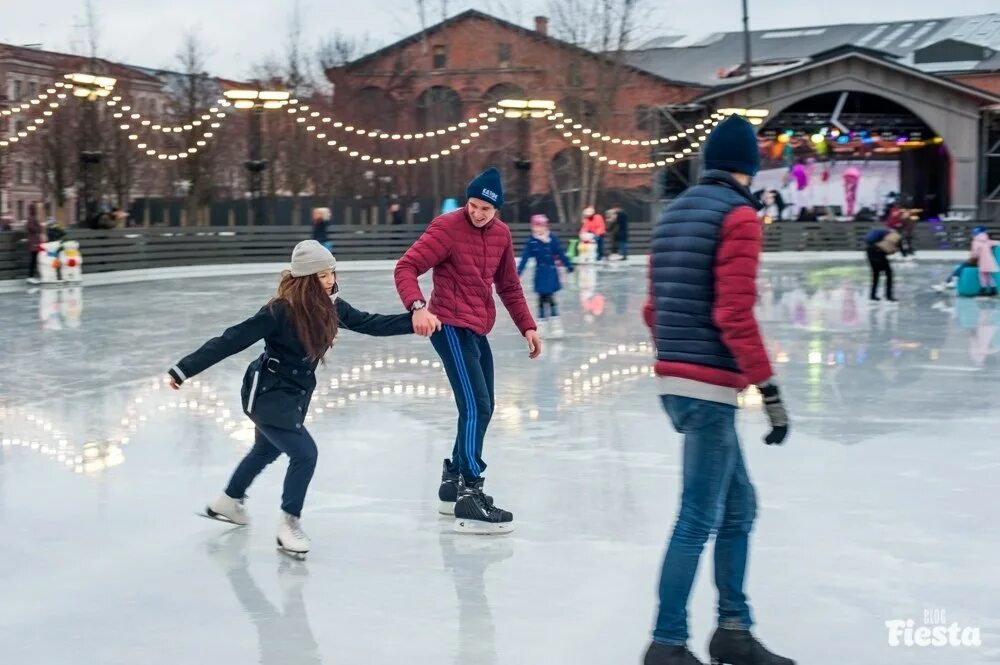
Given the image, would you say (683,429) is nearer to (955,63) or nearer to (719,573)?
(719,573)

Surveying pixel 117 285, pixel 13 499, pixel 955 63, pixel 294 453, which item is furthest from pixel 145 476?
pixel 955 63

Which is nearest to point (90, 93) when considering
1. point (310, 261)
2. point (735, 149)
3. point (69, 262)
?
point (69, 262)

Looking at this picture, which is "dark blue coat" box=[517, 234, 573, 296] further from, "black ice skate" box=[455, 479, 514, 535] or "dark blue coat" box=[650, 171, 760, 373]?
"dark blue coat" box=[650, 171, 760, 373]

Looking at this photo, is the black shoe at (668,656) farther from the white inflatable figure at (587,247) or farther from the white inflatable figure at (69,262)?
the white inflatable figure at (587,247)

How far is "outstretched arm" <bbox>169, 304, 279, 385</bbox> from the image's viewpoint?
5062mm

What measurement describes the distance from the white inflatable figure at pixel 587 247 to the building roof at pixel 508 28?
9.42 metres

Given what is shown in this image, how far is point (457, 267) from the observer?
5.73m

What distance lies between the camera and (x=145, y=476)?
6.78m

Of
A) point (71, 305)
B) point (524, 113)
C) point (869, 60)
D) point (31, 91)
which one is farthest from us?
point (31, 91)

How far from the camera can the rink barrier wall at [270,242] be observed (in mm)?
24781

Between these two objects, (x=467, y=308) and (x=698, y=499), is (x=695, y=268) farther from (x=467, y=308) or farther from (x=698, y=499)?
(x=467, y=308)

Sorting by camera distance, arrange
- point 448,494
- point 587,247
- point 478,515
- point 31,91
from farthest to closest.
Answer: point 31,91
point 587,247
point 448,494
point 478,515

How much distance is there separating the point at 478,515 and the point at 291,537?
85cm

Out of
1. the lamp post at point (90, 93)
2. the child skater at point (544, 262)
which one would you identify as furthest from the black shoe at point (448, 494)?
the lamp post at point (90, 93)
